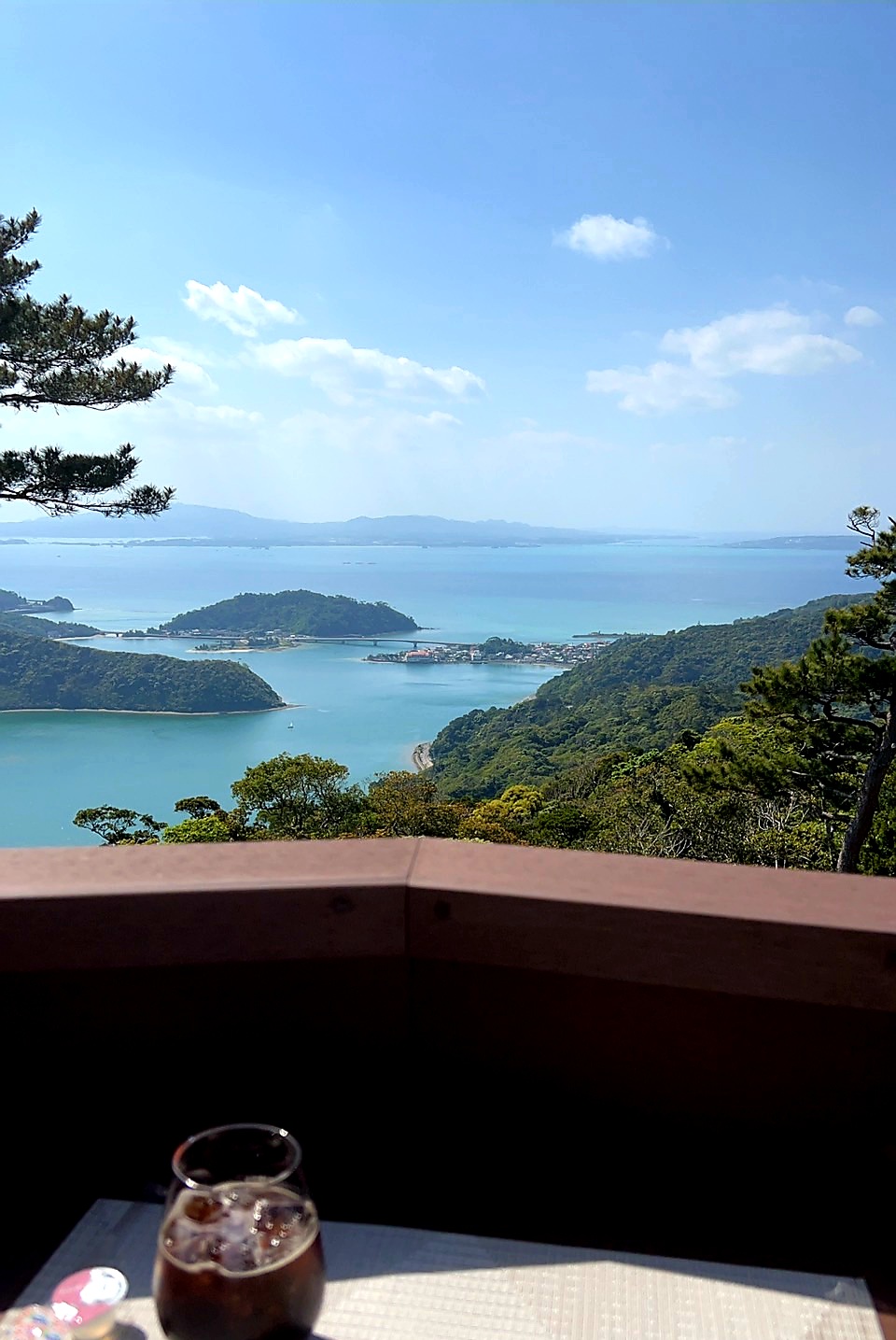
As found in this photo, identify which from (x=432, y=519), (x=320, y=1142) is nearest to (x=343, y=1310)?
(x=320, y=1142)

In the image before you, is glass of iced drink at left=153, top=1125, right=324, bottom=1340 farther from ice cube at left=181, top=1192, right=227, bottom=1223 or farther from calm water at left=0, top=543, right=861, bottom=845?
calm water at left=0, top=543, right=861, bottom=845

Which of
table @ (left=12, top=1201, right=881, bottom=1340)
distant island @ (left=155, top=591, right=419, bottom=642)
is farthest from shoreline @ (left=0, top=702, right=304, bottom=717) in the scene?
table @ (left=12, top=1201, right=881, bottom=1340)

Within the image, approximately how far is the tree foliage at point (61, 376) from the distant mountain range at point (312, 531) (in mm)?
76954

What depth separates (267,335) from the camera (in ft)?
132

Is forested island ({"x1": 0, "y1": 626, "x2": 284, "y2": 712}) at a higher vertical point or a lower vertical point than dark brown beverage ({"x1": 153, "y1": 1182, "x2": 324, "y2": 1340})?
lower

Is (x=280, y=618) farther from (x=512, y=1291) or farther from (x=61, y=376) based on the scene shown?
(x=512, y=1291)

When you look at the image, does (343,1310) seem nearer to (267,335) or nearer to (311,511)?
(267,335)

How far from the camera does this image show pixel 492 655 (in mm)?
61875

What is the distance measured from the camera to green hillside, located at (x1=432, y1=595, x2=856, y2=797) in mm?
28781

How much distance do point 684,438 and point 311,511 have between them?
7698 cm

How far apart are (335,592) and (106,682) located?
42069 millimetres

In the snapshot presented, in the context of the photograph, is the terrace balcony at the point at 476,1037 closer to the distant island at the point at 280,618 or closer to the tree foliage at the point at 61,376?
the tree foliage at the point at 61,376

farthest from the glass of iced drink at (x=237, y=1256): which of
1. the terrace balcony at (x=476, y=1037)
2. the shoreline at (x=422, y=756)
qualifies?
the shoreline at (x=422, y=756)

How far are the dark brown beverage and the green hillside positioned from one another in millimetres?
25269
